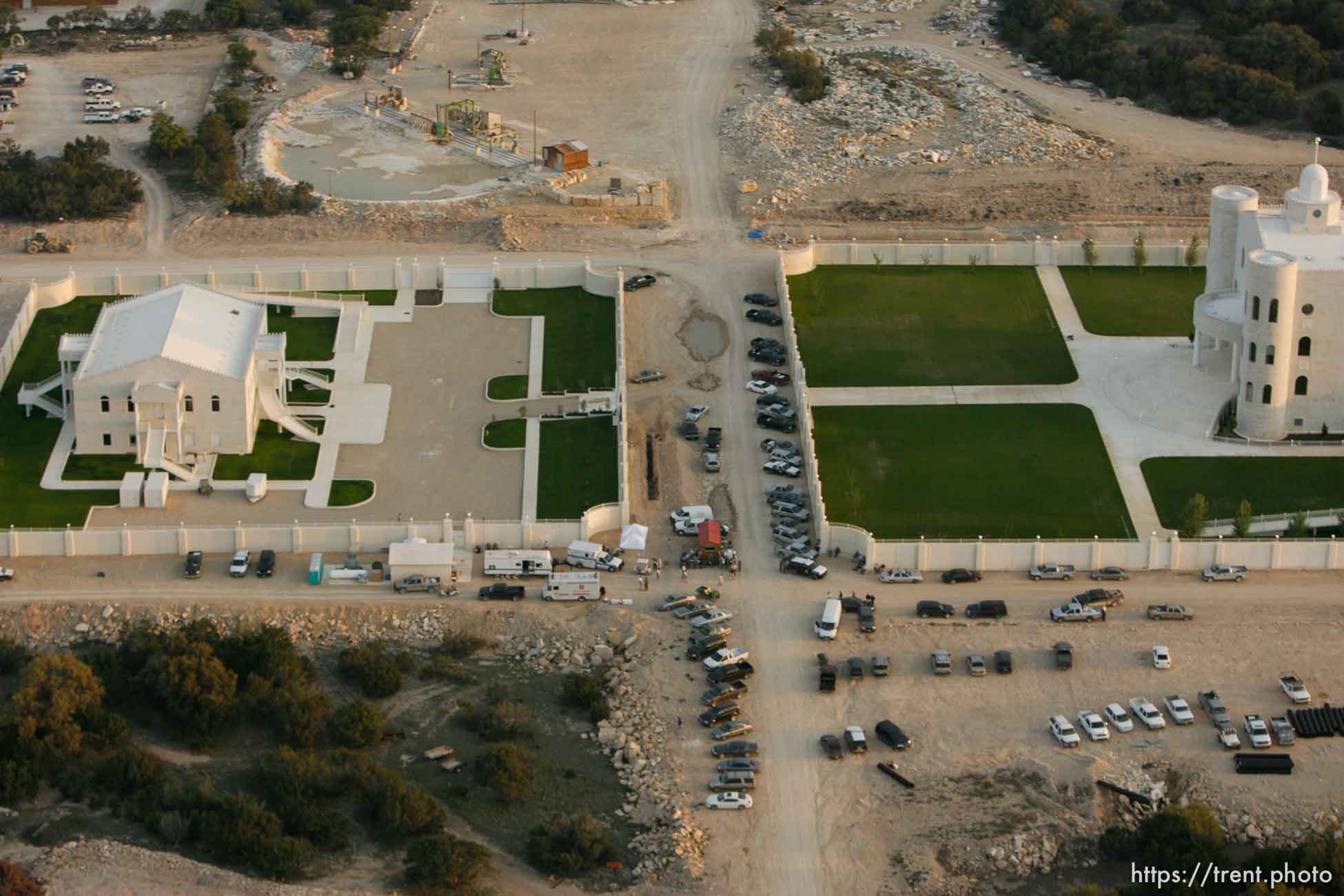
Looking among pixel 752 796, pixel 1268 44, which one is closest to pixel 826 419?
pixel 752 796

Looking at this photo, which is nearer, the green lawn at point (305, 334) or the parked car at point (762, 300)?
the green lawn at point (305, 334)

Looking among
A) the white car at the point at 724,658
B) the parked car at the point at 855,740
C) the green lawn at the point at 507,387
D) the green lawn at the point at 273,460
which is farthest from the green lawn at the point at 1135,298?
the green lawn at the point at 273,460

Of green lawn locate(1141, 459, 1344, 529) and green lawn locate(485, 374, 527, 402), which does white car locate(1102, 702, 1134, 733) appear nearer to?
green lawn locate(1141, 459, 1344, 529)

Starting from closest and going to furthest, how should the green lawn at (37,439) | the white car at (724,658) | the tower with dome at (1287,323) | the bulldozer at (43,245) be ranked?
the white car at (724,658), the green lawn at (37,439), the tower with dome at (1287,323), the bulldozer at (43,245)

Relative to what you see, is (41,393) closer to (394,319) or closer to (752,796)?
(394,319)

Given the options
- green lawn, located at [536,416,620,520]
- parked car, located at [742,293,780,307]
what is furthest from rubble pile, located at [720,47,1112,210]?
green lawn, located at [536,416,620,520]

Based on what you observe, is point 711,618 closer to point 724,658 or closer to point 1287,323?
point 724,658

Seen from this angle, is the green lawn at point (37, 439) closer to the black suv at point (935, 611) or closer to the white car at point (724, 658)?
the white car at point (724, 658)
